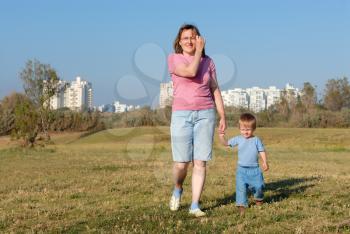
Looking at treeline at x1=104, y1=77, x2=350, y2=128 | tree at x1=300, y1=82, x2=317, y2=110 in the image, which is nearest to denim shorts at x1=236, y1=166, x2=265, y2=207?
treeline at x1=104, y1=77, x2=350, y2=128

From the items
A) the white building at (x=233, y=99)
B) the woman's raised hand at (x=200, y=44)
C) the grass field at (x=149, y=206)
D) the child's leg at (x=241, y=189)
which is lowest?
the grass field at (x=149, y=206)

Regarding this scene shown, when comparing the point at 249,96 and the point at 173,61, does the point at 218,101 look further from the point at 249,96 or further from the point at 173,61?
the point at 249,96

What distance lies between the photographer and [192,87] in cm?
681

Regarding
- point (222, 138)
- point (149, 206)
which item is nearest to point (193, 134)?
point (222, 138)

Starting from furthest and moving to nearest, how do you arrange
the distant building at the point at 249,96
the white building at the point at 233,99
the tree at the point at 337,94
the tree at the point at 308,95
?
the tree at the point at 337,94
the tree at the point at 308,95
the white building at the point at 233,99
the distant building at the point at 249,96

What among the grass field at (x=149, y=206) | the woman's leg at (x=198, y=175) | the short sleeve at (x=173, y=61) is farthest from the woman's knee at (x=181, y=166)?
the short sleeve at (x=173, y=61)

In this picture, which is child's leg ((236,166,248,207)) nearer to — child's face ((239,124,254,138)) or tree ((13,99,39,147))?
child's face ((239,124,254,138))

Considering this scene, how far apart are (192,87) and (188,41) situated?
0.59 metres

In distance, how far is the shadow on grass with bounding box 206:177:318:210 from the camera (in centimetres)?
809

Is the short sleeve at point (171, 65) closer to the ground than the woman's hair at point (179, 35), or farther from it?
closer to the ground

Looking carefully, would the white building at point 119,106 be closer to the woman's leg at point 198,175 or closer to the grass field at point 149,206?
the grass field at point 149,206

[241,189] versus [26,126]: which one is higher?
[26,126]

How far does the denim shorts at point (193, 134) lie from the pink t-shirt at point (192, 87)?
87 millimetres

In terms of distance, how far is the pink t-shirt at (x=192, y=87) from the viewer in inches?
268
